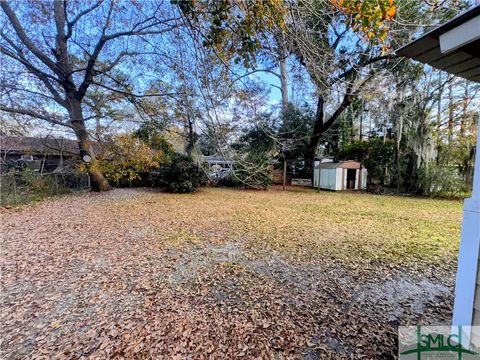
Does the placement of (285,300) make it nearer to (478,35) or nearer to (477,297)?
(477,297)

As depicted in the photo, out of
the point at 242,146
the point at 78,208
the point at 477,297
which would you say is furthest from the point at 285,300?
the point at 242,146

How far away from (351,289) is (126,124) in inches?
358

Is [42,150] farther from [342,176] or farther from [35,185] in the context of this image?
[342,176]

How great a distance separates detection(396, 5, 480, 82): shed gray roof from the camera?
4.01 ft

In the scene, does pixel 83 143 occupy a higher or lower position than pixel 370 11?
lower

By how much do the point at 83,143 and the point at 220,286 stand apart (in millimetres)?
7587

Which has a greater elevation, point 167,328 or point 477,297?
point 477,297

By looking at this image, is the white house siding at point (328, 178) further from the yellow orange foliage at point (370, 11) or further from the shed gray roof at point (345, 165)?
the yellow orange foliage at point (370, 11)

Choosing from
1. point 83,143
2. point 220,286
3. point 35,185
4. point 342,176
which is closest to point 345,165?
point 342,176

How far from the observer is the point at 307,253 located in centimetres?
315

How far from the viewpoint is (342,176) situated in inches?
360

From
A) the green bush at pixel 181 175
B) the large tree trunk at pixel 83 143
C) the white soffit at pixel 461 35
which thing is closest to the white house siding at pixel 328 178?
the green bush at pixel 181 175

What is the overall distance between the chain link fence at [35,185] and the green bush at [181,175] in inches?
114

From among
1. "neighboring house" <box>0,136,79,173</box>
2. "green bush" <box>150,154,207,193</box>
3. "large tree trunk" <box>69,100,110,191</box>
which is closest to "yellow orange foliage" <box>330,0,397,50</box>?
"green bush" <box>150,154,207,193</box>
